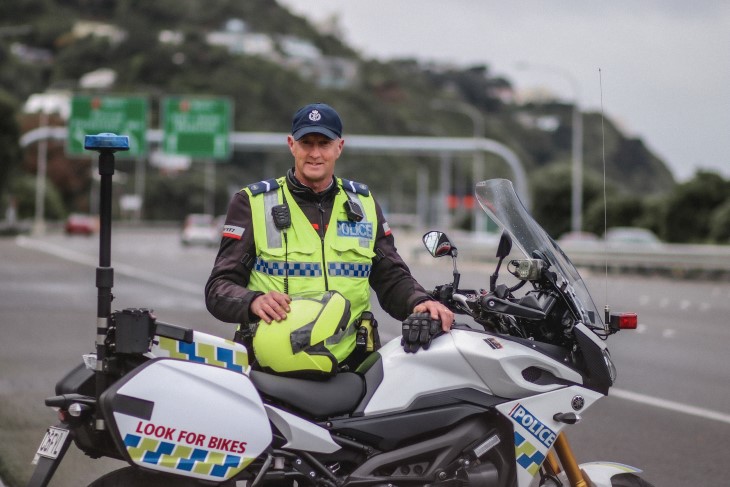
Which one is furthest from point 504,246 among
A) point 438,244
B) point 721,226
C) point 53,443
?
point 721,226

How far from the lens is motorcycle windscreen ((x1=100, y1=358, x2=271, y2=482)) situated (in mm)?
3975

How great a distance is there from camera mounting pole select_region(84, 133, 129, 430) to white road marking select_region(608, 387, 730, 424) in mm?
6107

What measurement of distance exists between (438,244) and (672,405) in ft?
19.1

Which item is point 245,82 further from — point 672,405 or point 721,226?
point 672,405

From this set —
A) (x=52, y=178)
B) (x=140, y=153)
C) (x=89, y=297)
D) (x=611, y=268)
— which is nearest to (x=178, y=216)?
(x=52, y=178)

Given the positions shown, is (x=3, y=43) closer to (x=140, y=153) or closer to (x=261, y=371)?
(x=140, y=153)

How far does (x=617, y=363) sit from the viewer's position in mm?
12898

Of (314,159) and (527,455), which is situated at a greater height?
(314,159)

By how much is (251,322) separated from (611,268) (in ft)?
101

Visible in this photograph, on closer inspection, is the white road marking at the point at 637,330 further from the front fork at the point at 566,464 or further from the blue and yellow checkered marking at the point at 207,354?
the blue and yellow checkered marking at the point at 207,354

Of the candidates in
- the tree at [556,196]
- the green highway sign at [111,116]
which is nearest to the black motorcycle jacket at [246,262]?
the green highway sign at [111,116]

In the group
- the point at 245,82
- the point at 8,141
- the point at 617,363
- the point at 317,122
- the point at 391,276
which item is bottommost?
the point at 617,363

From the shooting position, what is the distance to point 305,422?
14.1 feet

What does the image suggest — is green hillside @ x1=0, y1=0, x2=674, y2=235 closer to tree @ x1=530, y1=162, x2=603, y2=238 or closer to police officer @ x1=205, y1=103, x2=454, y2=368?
tree @ x1=530, y1=162, x2=603, y2=238
